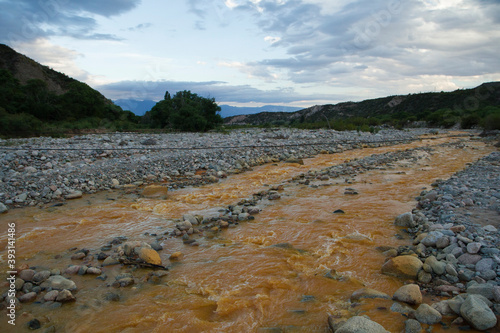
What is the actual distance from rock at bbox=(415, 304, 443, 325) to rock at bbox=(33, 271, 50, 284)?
444 cm

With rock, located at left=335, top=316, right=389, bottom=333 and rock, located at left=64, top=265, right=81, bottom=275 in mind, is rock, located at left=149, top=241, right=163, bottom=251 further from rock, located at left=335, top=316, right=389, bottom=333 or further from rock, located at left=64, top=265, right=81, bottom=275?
rock, located at left=335, top=316, right=389, bottom=333

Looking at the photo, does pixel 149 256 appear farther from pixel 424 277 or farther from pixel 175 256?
pixel 424 277

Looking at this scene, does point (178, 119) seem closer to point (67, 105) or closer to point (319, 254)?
point (67, 105)

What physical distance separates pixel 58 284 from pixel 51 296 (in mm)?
217

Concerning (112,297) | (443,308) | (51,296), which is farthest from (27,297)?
(443,308)

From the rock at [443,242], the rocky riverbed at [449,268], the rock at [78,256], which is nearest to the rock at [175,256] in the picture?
the rock at [78,256]

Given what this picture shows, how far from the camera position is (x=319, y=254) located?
4301 mm

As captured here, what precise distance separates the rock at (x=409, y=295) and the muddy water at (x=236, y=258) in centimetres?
22

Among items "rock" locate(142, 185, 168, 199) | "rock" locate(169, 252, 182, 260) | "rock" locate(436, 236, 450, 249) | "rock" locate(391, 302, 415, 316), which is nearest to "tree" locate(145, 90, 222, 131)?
"rock" locate(142, 185, 168, 199)

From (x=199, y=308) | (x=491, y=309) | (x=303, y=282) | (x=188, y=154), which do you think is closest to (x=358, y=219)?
(x=303, y=282)

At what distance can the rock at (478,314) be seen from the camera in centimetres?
243

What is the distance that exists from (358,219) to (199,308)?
12.3 feet

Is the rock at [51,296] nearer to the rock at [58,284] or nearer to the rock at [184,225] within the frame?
the rock at [58,284]

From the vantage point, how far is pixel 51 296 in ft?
10.7
